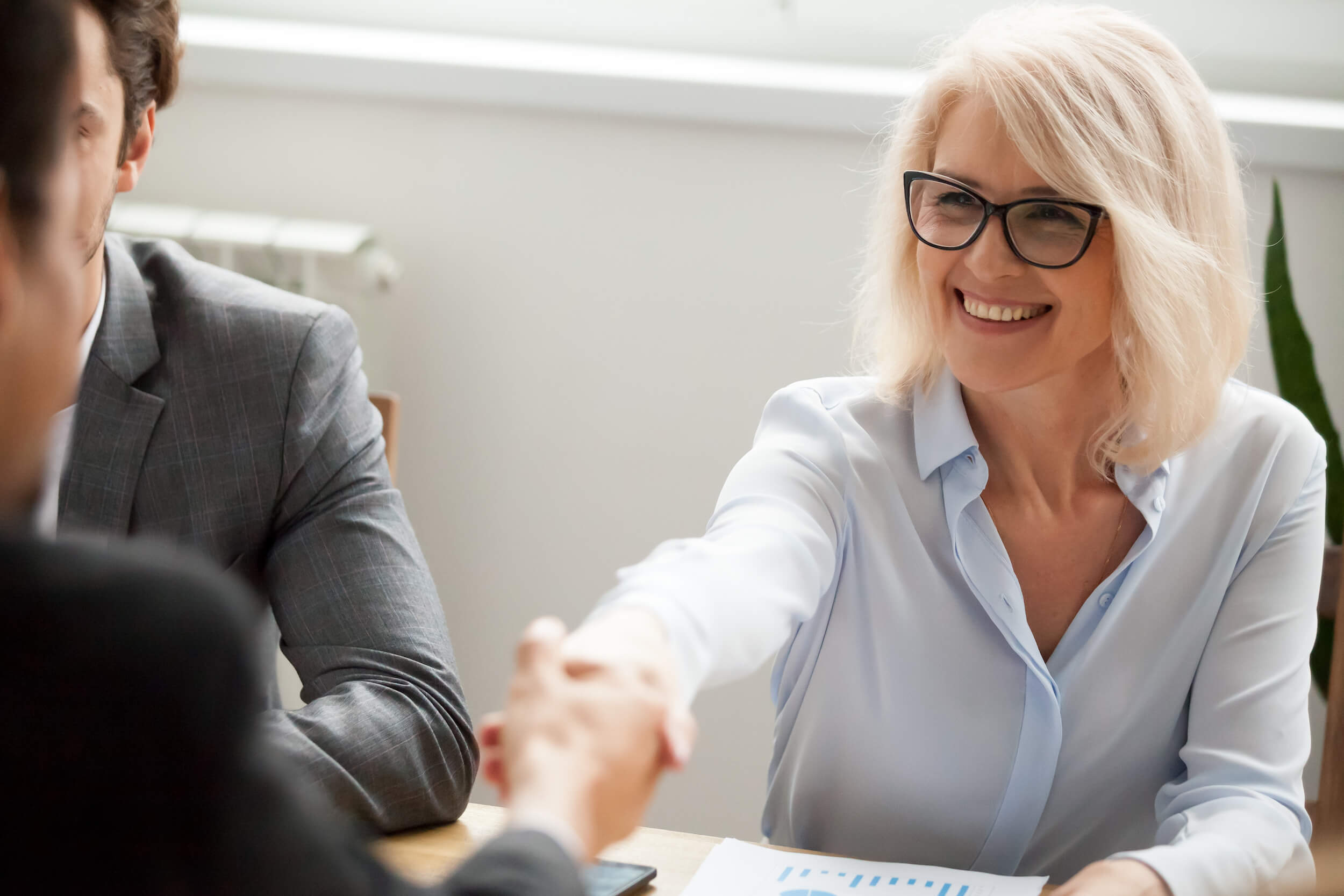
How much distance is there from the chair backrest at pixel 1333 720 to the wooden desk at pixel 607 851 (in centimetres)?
80

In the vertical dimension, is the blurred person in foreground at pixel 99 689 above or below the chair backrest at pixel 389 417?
above

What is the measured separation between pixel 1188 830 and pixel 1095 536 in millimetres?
319

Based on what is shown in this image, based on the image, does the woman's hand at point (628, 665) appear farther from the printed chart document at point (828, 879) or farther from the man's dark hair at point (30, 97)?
the man's dark hair at point (30, 97)

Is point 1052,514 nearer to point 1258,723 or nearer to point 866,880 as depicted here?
point 1258,723

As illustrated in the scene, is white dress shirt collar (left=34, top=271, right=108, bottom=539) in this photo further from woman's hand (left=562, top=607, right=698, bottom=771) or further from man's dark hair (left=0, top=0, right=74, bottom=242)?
man's dark hair (left=0, top=0, right=74, bottom=242)

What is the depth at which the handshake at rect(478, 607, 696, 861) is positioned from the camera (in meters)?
0.69

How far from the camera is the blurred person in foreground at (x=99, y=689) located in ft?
1.43

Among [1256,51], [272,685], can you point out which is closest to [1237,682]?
[272,685]

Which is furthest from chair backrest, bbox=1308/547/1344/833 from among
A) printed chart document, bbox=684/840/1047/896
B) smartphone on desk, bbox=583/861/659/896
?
smartphone on desk, bbox=583/861/659/896

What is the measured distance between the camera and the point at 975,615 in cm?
129

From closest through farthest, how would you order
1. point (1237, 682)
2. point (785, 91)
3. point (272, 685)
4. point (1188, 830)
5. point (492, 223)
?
point (1188, 830) < point (1237, 682) < point (272, 685) < point (785, 91) < point (492, 223)

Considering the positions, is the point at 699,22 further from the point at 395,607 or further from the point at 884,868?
the point at 884,868

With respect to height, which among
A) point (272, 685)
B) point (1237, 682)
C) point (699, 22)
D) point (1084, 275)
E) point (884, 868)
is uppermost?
point (699, 22)

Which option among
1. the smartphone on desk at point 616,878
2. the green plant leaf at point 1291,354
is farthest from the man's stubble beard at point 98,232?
the green plant leaf at point 1291,354
